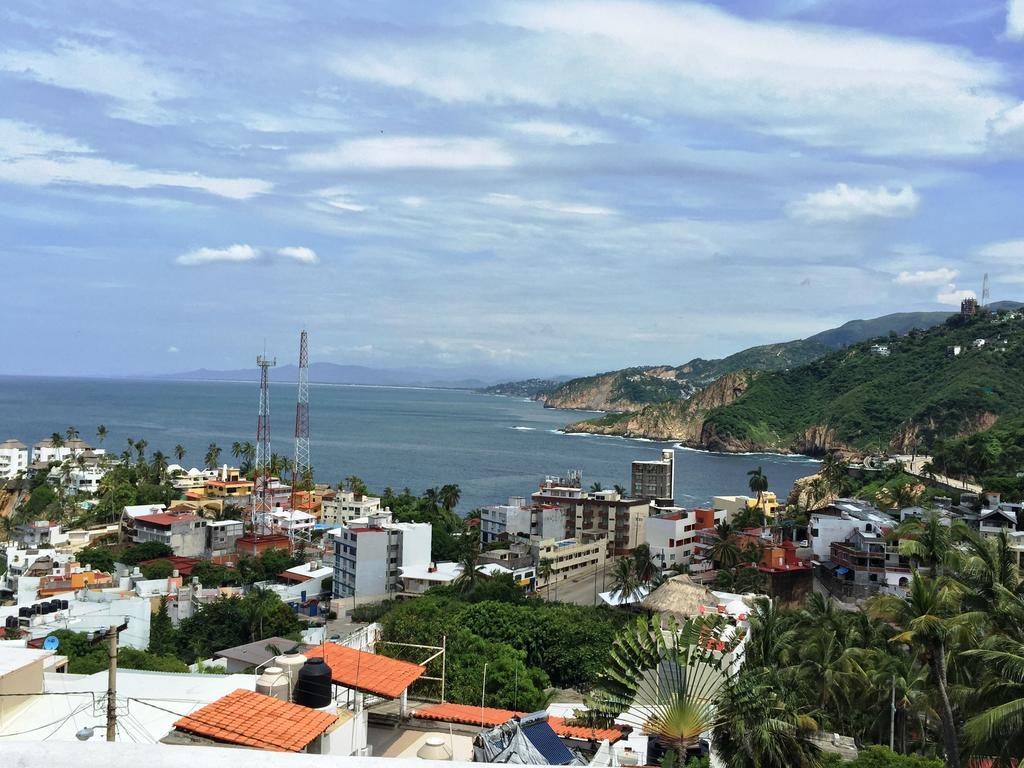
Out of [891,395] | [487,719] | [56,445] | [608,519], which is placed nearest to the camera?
[487,719]

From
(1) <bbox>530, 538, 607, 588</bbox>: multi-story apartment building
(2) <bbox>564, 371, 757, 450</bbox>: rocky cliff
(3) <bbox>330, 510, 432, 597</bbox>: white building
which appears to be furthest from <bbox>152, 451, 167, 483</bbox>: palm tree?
(2) <bbox>564, 371, 757, 450</bbox>: rocky cliff

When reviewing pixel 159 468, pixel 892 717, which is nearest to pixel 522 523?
pixel 892 717

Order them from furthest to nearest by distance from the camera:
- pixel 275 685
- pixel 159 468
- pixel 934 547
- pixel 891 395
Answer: pixel 891 395, pixel 159 468, pixel 934 547, pixel 275 685

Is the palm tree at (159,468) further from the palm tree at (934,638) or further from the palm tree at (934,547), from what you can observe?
the palm tree at (934,638)

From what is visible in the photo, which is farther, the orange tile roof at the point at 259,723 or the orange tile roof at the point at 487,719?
the orange tile roof at the point at 487,719

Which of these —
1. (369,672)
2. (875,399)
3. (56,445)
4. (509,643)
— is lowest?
(509,643)

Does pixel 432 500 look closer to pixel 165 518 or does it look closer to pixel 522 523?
pixel 522 523

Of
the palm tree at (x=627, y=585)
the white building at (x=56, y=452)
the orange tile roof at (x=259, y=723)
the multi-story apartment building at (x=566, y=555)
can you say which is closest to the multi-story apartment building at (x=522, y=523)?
the multi-story apartment building at (x=566, y=555)
